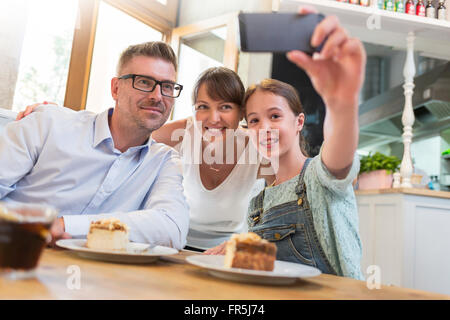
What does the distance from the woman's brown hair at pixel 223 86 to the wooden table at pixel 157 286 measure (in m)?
0.80

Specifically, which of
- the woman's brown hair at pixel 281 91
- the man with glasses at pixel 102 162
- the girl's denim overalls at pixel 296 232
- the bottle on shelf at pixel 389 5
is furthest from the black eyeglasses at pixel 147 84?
the bottle on shelf at pixel 389 5

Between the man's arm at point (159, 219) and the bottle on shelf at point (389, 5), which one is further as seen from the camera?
the bottle on shelf at point (389, 5)

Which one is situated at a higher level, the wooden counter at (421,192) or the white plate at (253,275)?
the wooden counter at (421,192)

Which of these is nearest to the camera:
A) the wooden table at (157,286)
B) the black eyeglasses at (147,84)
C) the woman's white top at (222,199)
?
the wooden table at (157,286)

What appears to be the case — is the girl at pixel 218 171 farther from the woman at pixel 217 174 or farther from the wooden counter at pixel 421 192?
the wooden counter at pixel 421 192

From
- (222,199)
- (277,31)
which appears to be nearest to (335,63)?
(277,31)

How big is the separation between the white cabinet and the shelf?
4.22ft

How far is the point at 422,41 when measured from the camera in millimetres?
3195

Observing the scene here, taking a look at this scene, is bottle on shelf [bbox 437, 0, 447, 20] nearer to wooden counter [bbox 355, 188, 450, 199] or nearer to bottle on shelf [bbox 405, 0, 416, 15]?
bottle on shelf [bbox 405, 0, 416, 15]

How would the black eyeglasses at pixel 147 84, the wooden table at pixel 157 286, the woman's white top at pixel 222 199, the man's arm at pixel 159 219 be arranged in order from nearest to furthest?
the wooden table at pixel 157 286 → the man's arm at pixel 159 219 → the black eyeglasses at pixel 147 84 → the woman's white top at pixel 222 199

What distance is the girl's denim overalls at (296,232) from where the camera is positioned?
3.52 ft

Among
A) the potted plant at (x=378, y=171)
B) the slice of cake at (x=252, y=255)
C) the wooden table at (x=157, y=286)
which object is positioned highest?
the potted plant at (x=378, y=171)

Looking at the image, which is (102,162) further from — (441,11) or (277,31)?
(441,11)
